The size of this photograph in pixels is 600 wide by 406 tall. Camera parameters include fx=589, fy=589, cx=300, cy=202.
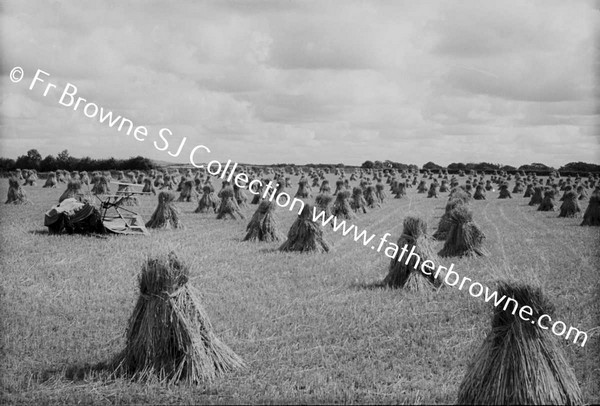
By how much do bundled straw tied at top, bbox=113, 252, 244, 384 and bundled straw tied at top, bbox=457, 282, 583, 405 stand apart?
11.4 ft

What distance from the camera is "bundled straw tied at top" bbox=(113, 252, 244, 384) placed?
311 inches

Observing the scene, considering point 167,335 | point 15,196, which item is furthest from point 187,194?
point 167,335

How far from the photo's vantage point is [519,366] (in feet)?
21.6

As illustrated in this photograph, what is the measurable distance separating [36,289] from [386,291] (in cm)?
775

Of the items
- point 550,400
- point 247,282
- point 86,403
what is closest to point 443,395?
point 550,400

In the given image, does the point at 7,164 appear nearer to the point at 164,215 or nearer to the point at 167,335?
the point at 164,215

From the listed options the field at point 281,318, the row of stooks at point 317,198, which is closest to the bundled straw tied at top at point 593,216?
the row of stooks at point 317,198

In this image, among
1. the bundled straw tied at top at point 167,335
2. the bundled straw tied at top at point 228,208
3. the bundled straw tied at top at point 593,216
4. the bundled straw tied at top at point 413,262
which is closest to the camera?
the bundled straw tied at top at point 167,335

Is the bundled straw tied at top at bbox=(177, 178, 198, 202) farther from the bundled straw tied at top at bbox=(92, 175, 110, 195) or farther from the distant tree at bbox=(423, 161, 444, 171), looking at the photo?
the distant tree at bbox=(423, 161, 444, 171)

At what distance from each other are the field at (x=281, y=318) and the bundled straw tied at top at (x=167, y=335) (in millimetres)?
254

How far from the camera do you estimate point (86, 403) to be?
728 cm

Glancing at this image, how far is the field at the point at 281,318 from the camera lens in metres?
7.68

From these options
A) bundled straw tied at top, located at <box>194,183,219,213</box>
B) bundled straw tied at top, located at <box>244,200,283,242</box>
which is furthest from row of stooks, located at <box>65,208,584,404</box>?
bundled straw tied at top, located at <box>194,183,219,213</box>

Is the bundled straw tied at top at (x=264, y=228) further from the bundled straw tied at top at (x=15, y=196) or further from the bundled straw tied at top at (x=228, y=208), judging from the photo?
Result: the bundled straw tied at top at (x=15, y=196)
